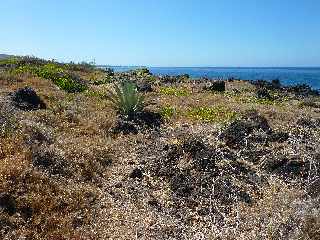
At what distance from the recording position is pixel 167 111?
46.8 ft

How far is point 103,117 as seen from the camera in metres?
12.9

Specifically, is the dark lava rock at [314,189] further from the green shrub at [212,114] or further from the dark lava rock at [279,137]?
the green shrub at [212,114]

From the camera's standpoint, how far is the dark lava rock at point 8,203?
285 inches

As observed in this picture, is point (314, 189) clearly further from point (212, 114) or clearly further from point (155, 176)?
point (212, 114)

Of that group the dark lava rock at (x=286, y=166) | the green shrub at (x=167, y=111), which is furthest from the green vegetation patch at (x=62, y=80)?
the dark lava rock at (x=286, y=166)

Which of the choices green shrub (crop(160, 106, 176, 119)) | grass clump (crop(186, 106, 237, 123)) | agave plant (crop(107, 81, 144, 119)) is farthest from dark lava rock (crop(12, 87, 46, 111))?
grass clump (crop(186, 106, 237, 123))

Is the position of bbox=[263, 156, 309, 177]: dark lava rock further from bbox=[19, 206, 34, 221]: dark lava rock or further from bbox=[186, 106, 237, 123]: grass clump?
bbox=[19, 206, 34, 221]: dark lava rock

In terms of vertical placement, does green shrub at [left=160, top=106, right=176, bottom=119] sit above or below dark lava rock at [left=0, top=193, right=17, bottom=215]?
above

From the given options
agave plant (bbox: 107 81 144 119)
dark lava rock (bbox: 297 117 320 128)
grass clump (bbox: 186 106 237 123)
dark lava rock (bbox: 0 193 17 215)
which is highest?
agave plant (bbox: 107 81 144 119)

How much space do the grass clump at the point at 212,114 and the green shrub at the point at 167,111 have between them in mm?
429

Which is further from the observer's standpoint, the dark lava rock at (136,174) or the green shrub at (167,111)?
the green shrub at (167,111)

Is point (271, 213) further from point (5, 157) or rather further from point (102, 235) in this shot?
point (5, 157)

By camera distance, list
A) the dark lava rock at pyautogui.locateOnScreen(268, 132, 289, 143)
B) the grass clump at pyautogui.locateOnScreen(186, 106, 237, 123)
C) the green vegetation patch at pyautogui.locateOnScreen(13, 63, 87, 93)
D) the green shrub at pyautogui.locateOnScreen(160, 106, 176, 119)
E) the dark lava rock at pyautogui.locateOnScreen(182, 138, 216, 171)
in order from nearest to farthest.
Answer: the dark lava rock at pyautogui.locateOnScreen(182, 138, 216, 171), the dark lava rock at pyautogui.locateOnScreen(268, 132, 289, 143), the grass clump at pyautogui.locateOnScreen(186, 106, 237, 123), the green shrub at pyautogui.locateOnScreen(160, 106, 176, 119), the green vegetation patch at pyautogui.locateOnScreen(13, 63, 87, 93)

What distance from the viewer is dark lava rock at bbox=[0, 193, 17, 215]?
23.7 feet
